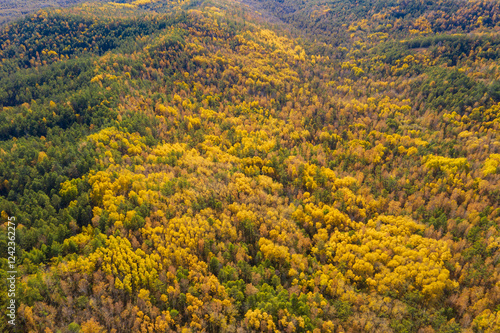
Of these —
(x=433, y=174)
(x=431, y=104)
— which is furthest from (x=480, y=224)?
(x=431, y=104)

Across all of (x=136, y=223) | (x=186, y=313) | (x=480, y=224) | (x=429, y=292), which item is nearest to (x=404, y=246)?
(x=429, y=292)

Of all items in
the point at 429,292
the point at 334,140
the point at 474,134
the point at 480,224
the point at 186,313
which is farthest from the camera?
the point at 334,140

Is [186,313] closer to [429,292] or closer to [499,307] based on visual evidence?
[429,292]

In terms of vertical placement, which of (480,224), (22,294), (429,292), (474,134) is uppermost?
(474,134)

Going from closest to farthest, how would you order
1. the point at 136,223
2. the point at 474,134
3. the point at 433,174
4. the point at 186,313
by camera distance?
the point at 186,313
the point at 136,223
the point at 433,174
the point at 474,134

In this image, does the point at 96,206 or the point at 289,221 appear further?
the point at 289,221

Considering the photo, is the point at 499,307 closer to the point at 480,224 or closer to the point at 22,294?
the point at 480,224

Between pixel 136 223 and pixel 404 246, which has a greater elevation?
pixel 404 246
